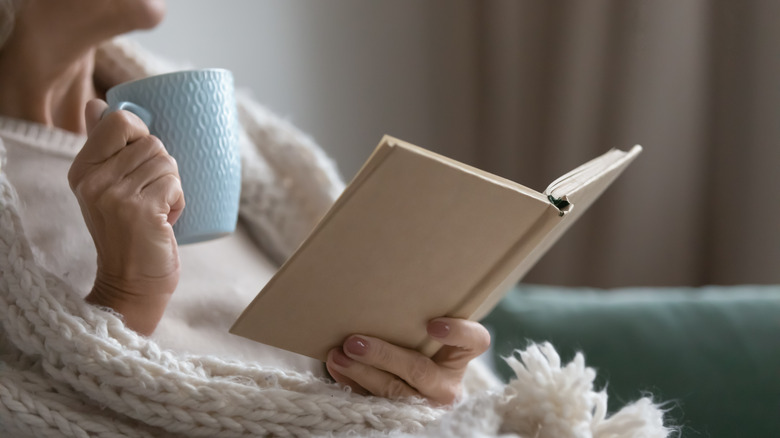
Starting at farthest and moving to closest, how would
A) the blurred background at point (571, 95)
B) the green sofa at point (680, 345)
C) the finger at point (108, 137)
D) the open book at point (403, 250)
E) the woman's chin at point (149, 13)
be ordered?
the blurred background at point (571, 95) → the green sofa at point (680, 345) → the woman's chin at point (149, 13) → the finger at point (108, 137) → the open book at point (403, 250)

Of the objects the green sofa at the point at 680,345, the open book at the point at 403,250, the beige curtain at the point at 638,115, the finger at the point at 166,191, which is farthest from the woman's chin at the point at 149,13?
the beige curtain at the point at 638,115

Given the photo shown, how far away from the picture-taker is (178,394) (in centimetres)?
55

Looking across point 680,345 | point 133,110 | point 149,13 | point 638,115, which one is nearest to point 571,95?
point 638,115

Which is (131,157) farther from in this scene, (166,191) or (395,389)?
(395,389)

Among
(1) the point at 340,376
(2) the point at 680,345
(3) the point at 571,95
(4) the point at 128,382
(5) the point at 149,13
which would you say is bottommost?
(4) the point at 128,382

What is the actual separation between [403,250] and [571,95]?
4.01ft

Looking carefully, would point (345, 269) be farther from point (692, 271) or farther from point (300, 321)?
point (692, 271)

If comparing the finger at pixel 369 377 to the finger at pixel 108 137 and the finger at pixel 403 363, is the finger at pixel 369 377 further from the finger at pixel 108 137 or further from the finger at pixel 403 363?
the finger at pixel 108 137

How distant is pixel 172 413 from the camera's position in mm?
547

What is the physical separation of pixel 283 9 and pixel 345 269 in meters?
1.06

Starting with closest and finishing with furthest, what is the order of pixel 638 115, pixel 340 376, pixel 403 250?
1. pixel 403 250
2. pixel 340 376
3. pixel 638 115

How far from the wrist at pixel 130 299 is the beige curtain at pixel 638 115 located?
1.20m

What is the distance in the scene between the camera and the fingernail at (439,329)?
59cm

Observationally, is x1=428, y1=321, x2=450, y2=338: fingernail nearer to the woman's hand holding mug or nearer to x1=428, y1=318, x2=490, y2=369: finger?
x1=428, y1=318, x2=490, y2=369: finger
